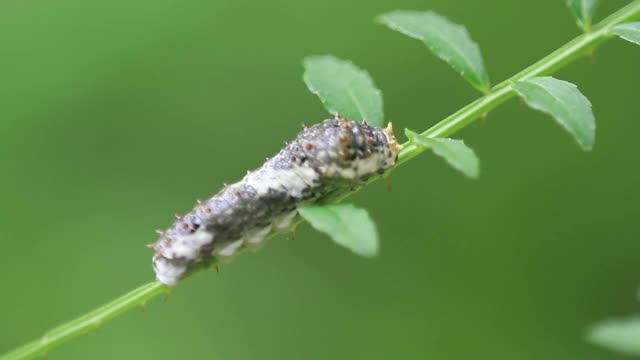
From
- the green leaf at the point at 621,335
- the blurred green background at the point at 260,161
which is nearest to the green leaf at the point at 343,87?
the green leaf at the point at 621,335

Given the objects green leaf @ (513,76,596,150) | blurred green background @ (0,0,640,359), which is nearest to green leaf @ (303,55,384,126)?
green leaf @ (513,76,596,150)

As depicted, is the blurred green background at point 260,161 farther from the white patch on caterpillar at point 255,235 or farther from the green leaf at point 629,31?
the green leaf at point 629,31

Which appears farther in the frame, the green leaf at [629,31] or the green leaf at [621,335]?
the green leaf at [629,31]

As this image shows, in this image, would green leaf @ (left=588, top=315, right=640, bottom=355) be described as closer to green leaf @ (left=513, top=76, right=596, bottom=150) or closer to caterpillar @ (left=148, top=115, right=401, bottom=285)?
green leaf @ (left=513, top=76, right=596, bottom=150)

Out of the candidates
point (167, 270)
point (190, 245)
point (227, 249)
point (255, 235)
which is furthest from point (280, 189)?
point (167, 270)

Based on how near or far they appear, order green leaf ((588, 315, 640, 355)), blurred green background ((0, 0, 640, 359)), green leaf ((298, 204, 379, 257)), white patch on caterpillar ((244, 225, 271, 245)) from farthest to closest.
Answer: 1. blurred green background ((0, 0, 640, 359))
2. white patch on caterpillar ((244, 225, 271, 245))
3. green leaf ((298, 204, 379, 257))
4. green leaf ((588, 315, 640, 355))

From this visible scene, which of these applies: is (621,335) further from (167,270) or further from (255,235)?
(167,270)

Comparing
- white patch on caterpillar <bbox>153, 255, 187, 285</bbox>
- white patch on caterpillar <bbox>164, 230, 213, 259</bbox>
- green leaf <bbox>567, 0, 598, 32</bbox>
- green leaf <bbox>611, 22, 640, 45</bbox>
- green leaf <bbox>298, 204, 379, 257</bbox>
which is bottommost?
green leaf <bbox>298, 204, 379, 257</bbox>
